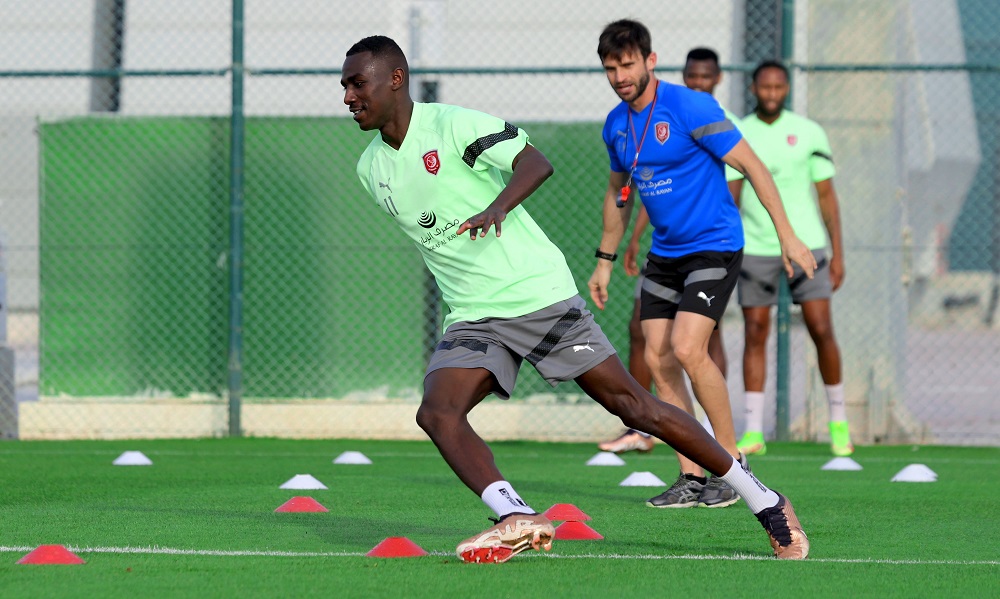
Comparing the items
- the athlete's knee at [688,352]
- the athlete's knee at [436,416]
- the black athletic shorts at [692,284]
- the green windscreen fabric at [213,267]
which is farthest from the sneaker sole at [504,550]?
the green windscreen fabric at [213,267]

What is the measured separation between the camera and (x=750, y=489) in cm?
512

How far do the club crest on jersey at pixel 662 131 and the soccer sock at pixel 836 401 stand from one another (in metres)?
3.65

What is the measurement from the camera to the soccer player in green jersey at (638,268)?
885cm

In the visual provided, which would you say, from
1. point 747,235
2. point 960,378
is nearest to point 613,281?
point 747,235

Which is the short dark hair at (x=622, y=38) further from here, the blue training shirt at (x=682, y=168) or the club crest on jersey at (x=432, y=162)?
the club crest on jersey at (x=432, y=162)

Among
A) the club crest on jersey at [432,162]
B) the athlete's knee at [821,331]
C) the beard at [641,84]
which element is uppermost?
the beard at [641,84]

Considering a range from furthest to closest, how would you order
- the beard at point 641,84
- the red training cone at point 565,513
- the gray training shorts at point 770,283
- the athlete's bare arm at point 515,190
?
the gray training shorts at point 770,283, the beard at point 641,84, the red training cone at point 565,513, the athlete's bare arm at point 515,190

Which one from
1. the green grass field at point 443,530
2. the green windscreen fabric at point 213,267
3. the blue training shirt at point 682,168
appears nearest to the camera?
the green grass field at point 443,530

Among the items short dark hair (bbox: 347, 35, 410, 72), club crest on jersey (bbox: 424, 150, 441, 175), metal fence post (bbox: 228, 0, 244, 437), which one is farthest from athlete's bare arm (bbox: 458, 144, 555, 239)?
metal fence post (bbox: 228, 0, 244, 437)

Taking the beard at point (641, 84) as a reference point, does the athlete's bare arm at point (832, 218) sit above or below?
below

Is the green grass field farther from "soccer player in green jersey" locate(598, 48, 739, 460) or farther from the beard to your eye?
the beard

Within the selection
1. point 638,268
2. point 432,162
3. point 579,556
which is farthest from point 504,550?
point 638,268

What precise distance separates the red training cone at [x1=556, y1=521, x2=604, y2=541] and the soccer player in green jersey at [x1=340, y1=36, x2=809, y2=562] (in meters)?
0.62

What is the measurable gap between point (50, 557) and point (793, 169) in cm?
598
